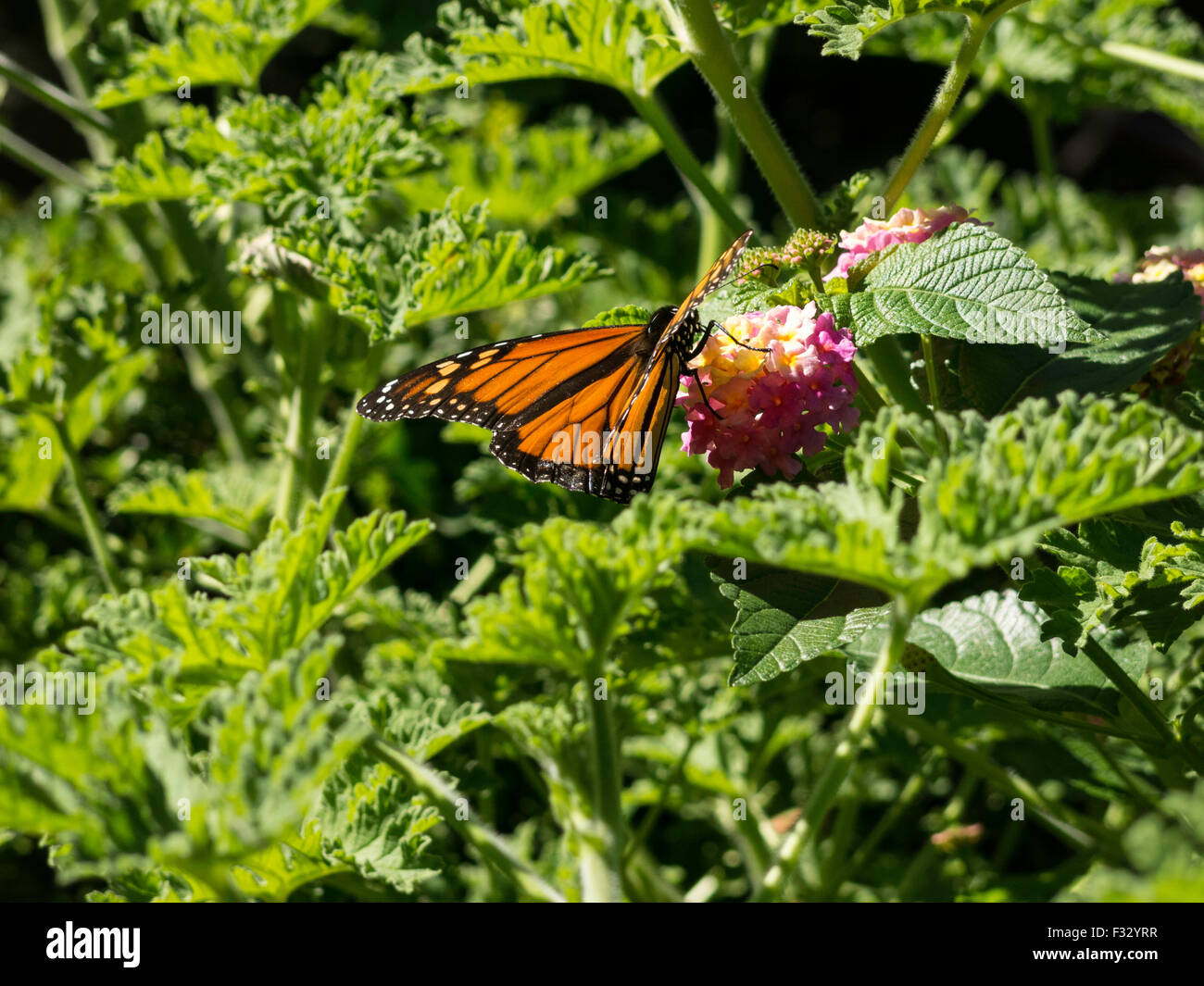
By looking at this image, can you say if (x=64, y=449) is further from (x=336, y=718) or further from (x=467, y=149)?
(x=467, y=149)

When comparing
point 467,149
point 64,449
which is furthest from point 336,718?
point 467,149

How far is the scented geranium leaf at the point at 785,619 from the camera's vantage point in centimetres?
116

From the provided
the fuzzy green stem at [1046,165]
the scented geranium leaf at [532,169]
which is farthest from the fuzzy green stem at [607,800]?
the fuzzy green stem at [1046,165]

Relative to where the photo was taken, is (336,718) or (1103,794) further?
(1103,794)

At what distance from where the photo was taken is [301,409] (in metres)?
1.86

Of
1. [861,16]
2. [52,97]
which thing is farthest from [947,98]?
[52,97]

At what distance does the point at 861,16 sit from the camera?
125 centimetres

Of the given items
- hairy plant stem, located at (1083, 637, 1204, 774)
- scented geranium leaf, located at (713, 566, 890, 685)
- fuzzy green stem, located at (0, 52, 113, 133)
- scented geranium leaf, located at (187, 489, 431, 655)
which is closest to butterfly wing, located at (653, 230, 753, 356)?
scented geranium leaf, located at (713, 566, 890, 685)

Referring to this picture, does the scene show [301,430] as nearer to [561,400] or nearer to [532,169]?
[561,400]

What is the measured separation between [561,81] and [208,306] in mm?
2249

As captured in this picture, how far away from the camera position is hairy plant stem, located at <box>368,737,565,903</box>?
4.33 feet

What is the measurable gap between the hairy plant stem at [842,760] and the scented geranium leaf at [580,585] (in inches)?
8.7

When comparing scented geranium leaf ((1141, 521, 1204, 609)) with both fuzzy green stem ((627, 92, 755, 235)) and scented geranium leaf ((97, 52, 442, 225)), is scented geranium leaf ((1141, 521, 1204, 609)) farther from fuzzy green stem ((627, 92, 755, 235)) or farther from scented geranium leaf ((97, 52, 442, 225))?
scented geranium leaf ((97, 52, 442, 225))

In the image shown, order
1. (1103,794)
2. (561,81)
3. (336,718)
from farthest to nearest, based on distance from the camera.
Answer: (561,81) < (1103,794) < (336,718)
